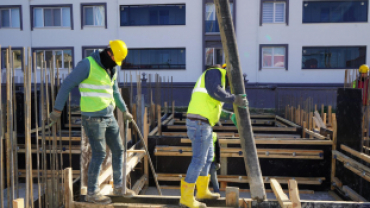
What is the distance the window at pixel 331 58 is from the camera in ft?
59.3

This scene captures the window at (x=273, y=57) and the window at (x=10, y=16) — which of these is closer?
the window at (x=273, y=57)

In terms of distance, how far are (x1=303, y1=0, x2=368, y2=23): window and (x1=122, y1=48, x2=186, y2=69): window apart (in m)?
7.96

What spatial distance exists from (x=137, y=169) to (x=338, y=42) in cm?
1644

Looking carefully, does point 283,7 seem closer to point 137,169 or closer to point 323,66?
point 323,66

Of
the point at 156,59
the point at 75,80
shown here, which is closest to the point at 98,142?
the point at 75,80

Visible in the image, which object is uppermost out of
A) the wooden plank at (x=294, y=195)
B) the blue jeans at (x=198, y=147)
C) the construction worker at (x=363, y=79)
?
the construction worker at (x=363, y=79)

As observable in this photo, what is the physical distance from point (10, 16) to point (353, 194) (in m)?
21.4

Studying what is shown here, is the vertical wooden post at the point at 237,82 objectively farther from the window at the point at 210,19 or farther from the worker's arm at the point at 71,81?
the window at the point at 210,19

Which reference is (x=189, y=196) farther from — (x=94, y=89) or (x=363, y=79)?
(x=363, y=79)

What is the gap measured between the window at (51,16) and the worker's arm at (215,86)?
18184 mm

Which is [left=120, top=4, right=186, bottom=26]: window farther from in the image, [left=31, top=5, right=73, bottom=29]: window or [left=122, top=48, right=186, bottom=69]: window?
[left=31, top=5, right=73, bottom=29]: window

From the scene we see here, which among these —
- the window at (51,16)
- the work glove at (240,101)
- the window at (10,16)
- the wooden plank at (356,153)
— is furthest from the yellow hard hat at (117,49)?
the window at (10,16)

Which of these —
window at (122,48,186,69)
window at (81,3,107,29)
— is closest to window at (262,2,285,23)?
window at (122,48,186,69)

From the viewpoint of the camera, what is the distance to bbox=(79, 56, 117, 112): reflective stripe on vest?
10.2ft
